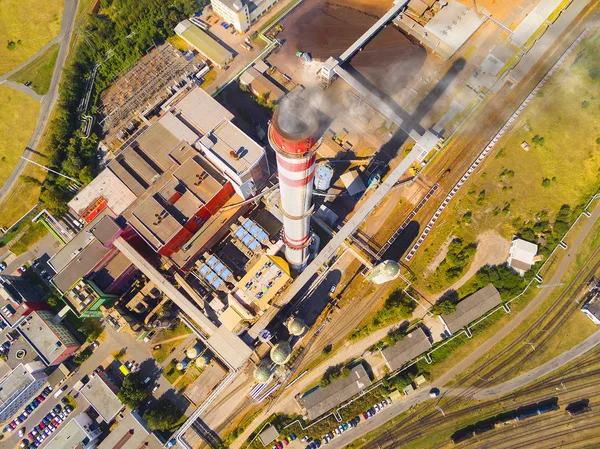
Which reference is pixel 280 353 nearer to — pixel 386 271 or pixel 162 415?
pixel 386 271

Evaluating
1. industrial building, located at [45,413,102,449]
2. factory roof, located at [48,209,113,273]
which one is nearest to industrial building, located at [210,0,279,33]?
factory roof, located at [48,209,113,273]

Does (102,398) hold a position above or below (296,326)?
below

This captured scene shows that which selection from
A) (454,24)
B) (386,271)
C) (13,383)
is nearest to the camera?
(386,271)

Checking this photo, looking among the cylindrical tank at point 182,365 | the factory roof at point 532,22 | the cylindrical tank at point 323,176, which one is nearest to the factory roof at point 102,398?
the cylindrical tank at point 182,365

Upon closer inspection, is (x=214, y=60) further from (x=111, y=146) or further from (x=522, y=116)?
(x=522, y=116)

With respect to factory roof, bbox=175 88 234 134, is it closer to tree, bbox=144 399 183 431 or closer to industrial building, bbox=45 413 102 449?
tree, bbox=144 399 183 431

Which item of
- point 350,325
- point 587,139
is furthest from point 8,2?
point 587,139

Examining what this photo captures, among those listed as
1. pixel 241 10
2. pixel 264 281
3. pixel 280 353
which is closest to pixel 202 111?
pixel 241 10
